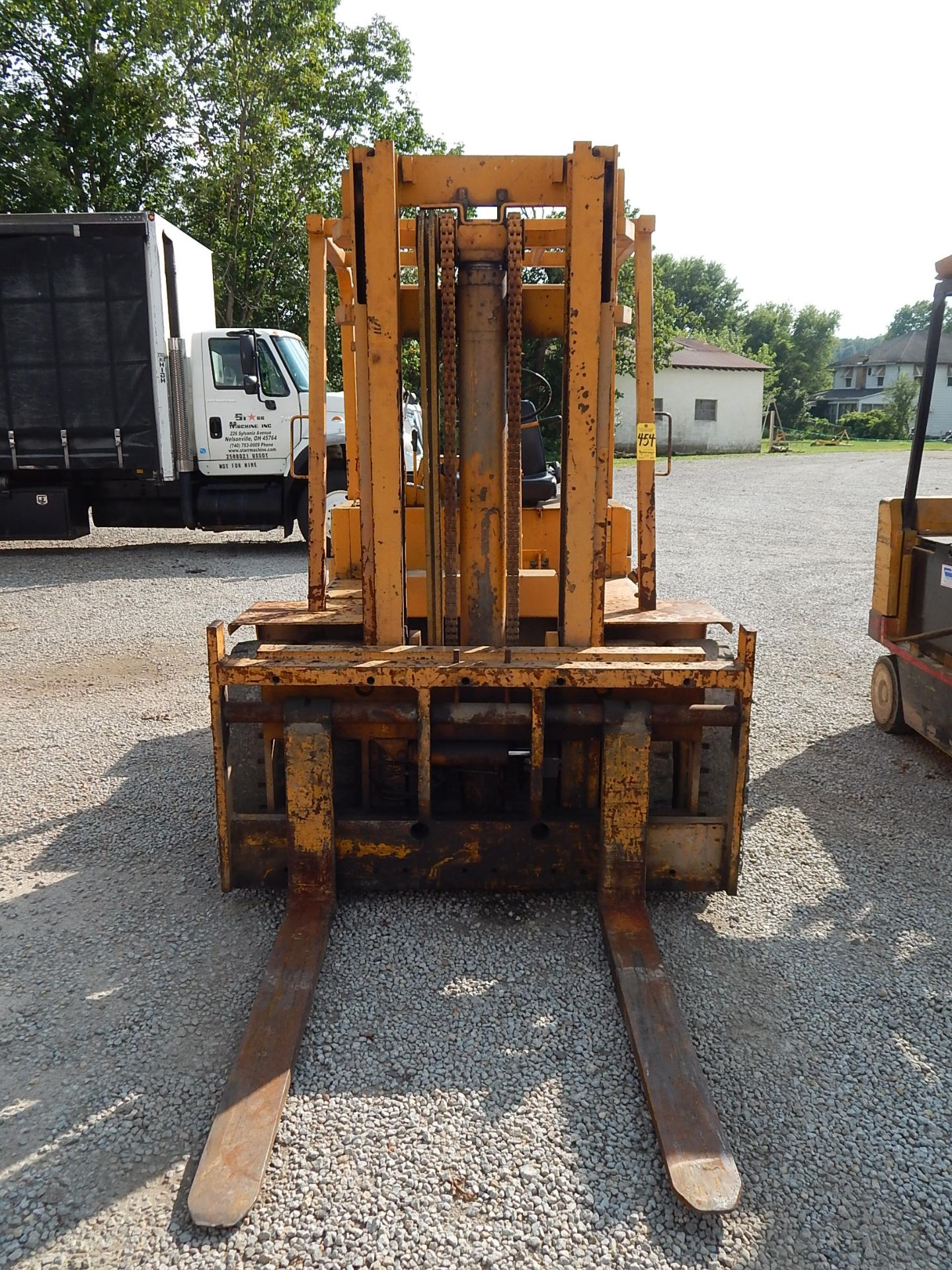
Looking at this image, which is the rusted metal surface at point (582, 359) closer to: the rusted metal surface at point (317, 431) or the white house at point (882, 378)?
the rusted metal surface at point (317, 431)

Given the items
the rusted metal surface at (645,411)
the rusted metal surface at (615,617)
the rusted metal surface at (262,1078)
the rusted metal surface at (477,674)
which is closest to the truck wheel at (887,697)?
the rusted metal surface at (615,617)

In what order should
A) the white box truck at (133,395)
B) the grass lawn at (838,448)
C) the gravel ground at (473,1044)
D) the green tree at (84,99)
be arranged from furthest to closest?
the grass lawn at (838,448), the green tree at (84,99), the white box truck at (133,395), the gravel ground at (473,1044)

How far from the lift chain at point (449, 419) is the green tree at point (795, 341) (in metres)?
60.9

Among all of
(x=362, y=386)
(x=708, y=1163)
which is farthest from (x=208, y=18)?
(x=708, y=1163)

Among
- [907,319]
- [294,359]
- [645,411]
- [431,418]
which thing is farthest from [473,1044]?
[907,319]

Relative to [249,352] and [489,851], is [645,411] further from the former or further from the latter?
[249,352]

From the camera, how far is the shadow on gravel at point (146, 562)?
39.0 feet

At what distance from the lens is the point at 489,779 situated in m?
4.23

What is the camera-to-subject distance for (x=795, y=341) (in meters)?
68.9

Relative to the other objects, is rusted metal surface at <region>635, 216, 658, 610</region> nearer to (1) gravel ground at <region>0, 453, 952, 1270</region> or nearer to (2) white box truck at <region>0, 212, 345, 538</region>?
(1) gravel ground at <region>0, 453, 952, 1270</region>

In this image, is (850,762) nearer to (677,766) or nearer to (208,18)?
(677,766)

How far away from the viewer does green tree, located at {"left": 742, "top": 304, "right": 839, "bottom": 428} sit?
63406 mm

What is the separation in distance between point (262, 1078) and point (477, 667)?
161cm

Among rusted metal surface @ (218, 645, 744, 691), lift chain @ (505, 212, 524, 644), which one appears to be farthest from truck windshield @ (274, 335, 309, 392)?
rusted metal surface @ (218, 645, 744, 691)
